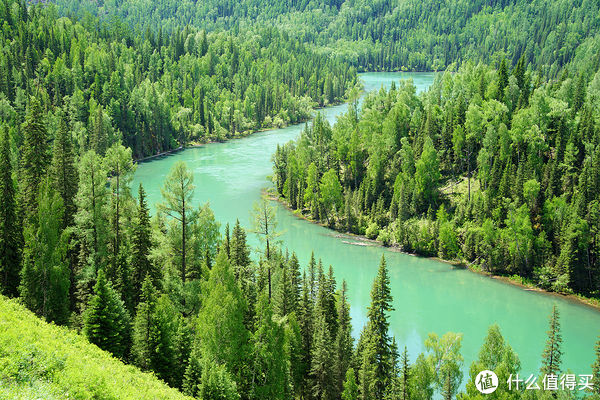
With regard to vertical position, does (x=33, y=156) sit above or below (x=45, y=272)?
above

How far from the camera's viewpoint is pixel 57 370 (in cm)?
2694

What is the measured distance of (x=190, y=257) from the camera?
149ft

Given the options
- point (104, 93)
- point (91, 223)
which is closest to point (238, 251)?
point (91, 223)

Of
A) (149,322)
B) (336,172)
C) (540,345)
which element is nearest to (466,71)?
(336,172)

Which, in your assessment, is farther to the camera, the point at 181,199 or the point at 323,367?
the point at 181,199

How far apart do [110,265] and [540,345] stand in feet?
151

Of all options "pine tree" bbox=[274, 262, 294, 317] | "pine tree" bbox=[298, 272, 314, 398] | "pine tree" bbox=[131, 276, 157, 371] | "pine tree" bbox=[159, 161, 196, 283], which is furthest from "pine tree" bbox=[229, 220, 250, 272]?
"pine tree" bbox=[131, 276, 157, 371]

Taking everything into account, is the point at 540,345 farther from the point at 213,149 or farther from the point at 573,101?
the point at 213,149

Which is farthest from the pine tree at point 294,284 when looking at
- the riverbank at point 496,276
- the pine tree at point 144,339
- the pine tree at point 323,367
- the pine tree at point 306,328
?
the riverbank at point 496,276

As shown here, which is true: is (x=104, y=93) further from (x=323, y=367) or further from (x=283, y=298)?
(x=323, y=367)

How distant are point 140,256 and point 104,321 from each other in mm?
9878

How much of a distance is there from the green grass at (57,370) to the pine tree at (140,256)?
11.6 meters

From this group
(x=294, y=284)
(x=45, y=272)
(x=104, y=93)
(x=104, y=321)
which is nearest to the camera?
(x=104, y=321)

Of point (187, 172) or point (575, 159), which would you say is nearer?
point (187, 172)
